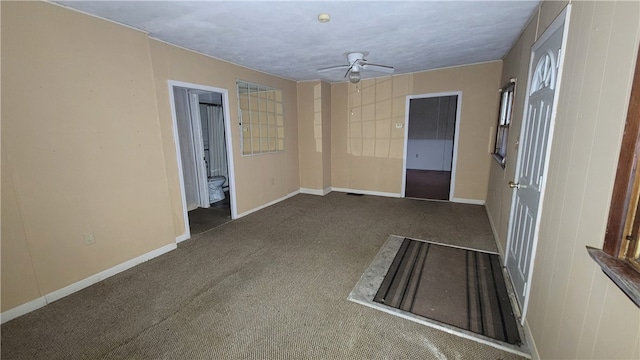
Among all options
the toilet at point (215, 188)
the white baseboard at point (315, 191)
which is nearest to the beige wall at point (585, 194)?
the white baseboard at point (315, 191)

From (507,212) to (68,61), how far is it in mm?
4355

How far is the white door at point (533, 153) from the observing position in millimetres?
1692

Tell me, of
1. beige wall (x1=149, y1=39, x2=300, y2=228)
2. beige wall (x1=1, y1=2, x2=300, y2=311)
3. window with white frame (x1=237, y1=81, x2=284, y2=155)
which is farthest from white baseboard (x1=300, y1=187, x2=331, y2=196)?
beige wall (x1=1, y1=2, x2=300, y2=311)

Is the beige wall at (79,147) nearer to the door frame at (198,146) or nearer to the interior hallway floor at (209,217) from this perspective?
the interior hallway floor at (209,217)

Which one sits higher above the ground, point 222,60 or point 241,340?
point 222,60

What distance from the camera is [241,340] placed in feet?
5.73

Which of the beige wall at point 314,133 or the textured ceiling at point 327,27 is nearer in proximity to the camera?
the textured ceiling at point 327,27

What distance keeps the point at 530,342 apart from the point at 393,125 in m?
4.03

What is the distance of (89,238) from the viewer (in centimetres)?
237

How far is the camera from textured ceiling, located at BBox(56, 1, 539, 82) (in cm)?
214

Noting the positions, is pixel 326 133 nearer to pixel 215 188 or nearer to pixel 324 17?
pixel 215 188

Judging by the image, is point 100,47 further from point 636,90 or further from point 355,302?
point 636,90

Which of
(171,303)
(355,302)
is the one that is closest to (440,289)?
(355,302)

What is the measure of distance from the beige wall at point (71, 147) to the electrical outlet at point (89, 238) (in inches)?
1.2
